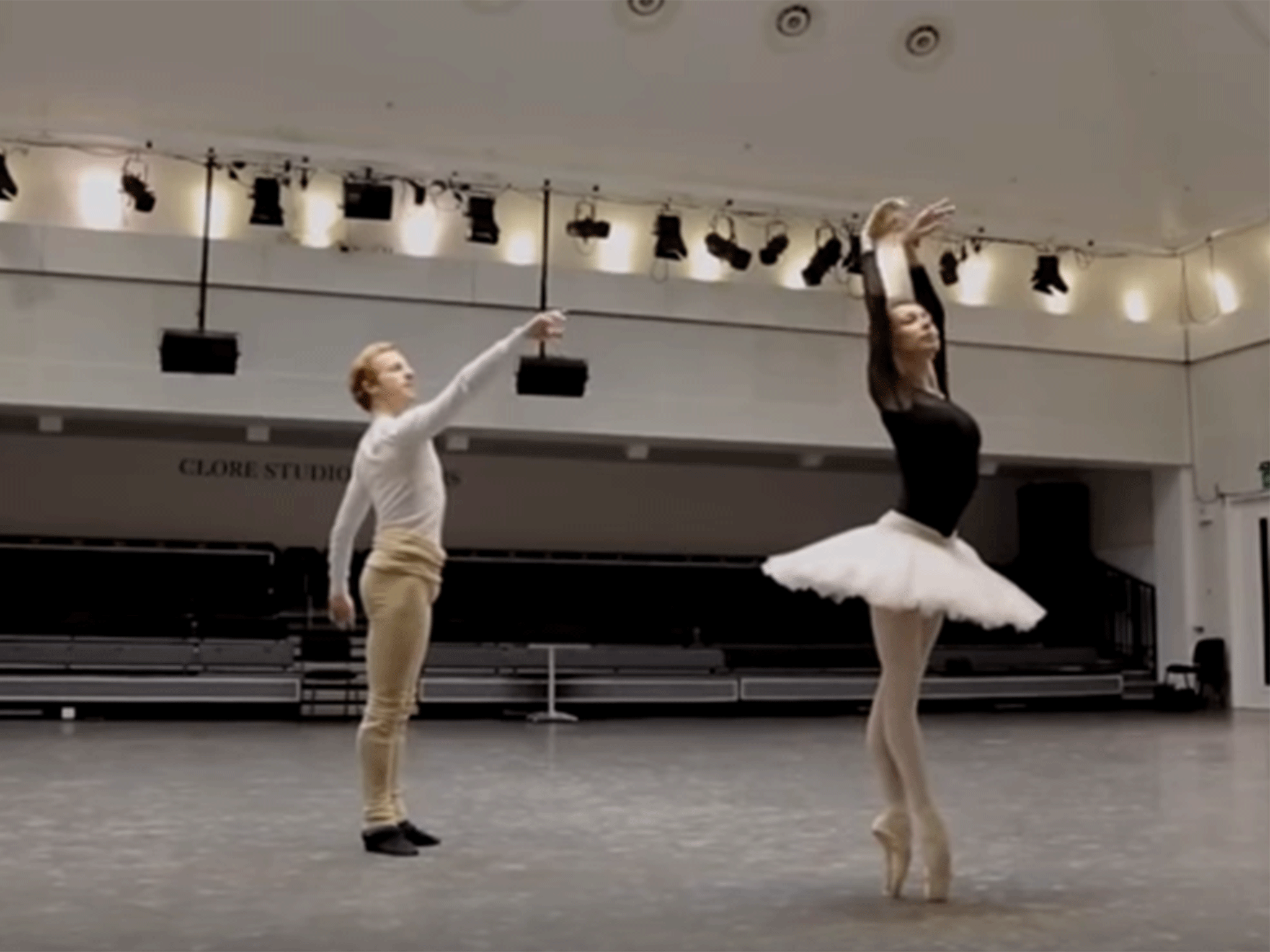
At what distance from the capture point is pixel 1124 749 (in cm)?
782

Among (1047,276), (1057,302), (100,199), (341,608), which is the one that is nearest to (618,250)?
(1047,276)

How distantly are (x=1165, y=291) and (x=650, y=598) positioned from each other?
6104mm

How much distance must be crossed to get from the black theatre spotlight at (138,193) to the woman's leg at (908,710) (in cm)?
877

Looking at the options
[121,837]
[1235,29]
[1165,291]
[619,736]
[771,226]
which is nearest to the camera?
[121,837]

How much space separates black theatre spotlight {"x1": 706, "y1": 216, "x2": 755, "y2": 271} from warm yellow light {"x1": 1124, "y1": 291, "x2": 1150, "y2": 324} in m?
4.20

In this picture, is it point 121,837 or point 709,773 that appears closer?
point 121,837

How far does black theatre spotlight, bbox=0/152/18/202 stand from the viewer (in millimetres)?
9883

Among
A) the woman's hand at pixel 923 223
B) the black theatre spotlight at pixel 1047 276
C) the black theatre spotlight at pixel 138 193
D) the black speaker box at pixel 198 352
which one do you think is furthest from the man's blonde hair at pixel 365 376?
the black theatre spotlight at pixel 1047 276

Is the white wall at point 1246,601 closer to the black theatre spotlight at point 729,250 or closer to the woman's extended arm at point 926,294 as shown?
the black theatre spotlight at point 729,250

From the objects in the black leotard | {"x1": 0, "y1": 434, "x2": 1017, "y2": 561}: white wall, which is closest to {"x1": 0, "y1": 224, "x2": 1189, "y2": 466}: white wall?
{"x1": 0, "y1": 434, "x2": 1017, "y2": 561}: white wall

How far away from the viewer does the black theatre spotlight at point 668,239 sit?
37.2 feet

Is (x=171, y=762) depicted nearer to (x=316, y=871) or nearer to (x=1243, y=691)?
(x=316, y=871)

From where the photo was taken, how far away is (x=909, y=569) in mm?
2893

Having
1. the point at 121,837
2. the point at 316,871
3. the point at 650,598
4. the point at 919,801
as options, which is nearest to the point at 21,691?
the point at 650,598
